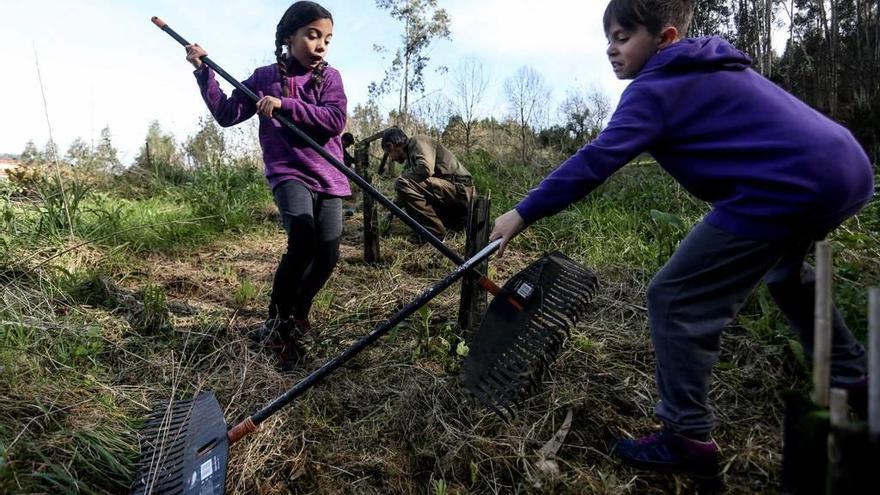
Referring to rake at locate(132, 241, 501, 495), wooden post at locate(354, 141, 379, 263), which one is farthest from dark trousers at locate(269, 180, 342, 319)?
wooden post at locate(354, 141, 379, 263)

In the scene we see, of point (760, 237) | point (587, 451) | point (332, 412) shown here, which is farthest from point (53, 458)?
point (760, 237)

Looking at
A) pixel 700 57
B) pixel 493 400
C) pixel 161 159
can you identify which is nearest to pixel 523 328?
pixel 493 400

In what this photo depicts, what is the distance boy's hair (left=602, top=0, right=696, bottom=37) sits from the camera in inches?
60.2

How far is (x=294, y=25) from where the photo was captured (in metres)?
2.45

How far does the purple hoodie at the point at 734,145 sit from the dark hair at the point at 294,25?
157 cm

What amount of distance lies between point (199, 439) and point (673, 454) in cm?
165

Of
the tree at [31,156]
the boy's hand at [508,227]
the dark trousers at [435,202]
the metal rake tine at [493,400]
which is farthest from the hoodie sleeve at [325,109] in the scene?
the tree at [31,156]

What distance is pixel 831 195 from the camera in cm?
134

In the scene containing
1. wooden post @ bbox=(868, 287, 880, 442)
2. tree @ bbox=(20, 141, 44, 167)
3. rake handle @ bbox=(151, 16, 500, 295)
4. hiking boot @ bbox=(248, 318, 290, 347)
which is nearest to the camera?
wooden post @ bbox=(868, 287, 880, 442)

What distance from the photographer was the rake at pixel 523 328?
1.82 m

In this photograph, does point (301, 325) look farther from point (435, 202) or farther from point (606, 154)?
point (435, 202)

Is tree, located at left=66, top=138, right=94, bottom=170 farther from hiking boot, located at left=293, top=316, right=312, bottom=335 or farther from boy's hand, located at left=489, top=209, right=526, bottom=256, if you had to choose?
boy's hand, located at left=489, top=209, right=526, bottom=256

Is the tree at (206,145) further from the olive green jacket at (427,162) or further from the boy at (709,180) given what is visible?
the boy at (709,180)

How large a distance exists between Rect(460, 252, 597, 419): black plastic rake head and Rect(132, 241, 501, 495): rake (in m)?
0.24
